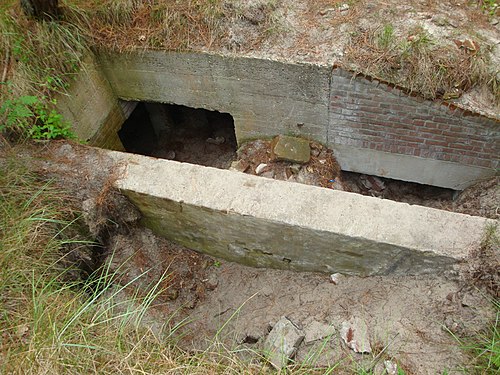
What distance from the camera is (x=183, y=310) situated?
3441mm

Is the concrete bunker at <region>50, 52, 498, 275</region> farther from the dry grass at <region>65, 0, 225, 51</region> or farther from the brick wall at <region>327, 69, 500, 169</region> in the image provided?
the dry grass at <region>65, 0, 225, 51</region>

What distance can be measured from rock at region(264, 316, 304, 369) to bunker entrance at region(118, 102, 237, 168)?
11.2 feet

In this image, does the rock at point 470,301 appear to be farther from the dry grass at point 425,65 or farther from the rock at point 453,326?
the dry grass at point 425,65

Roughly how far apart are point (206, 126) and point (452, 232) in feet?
14.2

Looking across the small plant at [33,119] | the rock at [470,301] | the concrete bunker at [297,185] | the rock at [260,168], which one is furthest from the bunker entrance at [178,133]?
the rock at [470,301]

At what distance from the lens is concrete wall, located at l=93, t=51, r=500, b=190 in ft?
12.6

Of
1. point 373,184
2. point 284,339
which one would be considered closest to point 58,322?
point 284,339

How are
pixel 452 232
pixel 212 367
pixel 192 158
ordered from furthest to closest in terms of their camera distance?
pixel 192 158 < pixel 452 232 < pixel 212 367

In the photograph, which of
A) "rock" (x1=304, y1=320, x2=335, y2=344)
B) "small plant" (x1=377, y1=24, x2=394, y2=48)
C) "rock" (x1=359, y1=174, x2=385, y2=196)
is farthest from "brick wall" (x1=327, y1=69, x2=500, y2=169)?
"rock" (x1=304, y1=320, x2=335, y2=344)

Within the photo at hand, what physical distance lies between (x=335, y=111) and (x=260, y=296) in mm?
2025

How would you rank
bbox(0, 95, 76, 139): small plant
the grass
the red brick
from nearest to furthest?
the grass → bbox(0, 95, 76, 139): small plant → the red brick

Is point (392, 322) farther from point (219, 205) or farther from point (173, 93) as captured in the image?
point (173, 93)

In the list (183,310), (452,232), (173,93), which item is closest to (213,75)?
(173,93)

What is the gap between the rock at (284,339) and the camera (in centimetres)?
275
